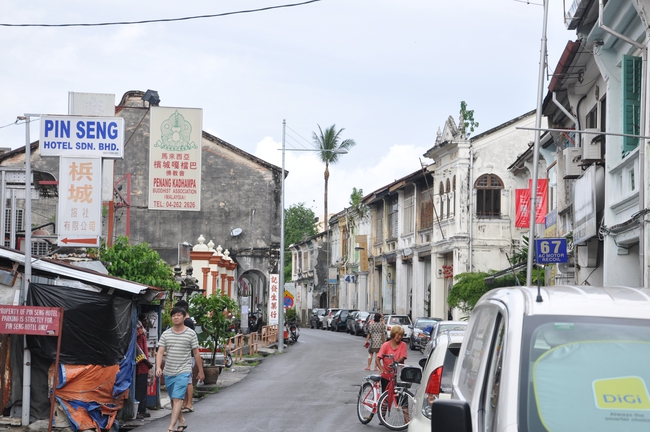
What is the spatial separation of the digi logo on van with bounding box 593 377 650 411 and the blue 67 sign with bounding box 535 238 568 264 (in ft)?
55.6

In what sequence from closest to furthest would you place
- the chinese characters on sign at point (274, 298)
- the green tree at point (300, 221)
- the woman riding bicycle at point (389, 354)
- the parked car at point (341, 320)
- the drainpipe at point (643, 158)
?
1. the woman riding bicycle at point (389, 354)
2. the drainpipe at point (643, 158)
3. the chinese characters on sign at point (274, 298)
4. the parked car at point (341, 320)
5. the green tree at point (300, 221)

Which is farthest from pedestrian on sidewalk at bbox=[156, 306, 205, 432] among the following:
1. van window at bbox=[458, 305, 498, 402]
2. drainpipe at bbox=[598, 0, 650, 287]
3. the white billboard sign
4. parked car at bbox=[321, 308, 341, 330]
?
parked car at bbox=[321, 308, 341, 330]

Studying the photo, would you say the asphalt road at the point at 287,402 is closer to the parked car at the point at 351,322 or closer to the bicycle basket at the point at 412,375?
the bicycle basket at the point at 412,375

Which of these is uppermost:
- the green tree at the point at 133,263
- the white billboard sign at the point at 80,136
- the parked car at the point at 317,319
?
the white billboard sign at the point at 80,136

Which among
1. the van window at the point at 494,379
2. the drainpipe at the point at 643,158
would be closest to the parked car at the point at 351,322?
the drainpipe at the point at 643,158

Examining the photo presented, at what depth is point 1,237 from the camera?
59.2 feet

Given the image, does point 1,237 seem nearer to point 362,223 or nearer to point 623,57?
point 623,57

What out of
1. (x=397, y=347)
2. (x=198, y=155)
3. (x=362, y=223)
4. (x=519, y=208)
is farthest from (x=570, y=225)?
(x=362, y=223)

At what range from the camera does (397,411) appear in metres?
14.2

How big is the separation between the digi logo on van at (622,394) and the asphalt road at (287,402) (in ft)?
33.8

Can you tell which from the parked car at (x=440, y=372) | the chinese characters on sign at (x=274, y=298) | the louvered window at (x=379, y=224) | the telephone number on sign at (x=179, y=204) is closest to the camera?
the parked car at (x=440, y=372)

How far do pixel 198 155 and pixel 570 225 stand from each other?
10.9 m

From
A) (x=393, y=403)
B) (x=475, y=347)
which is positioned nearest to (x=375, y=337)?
(x=393, y=403)

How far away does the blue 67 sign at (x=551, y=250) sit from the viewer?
2092cm
